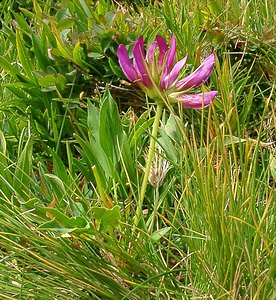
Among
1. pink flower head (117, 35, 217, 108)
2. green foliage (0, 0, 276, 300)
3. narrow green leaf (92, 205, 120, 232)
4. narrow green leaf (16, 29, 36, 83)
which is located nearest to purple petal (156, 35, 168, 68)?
pink flower head (117, 35, 217, 108)

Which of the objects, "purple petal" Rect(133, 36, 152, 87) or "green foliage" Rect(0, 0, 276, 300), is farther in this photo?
"purple petal" Rect(133, 36, 152, 87)

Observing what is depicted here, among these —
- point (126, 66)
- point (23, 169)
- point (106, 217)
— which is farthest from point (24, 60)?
point (106, 217)

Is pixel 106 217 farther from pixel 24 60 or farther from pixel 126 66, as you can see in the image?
pixel 24 60

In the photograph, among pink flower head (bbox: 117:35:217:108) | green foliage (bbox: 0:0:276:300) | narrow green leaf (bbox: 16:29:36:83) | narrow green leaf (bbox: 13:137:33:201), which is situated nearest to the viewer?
green foliage (bbox: 0:0:276:300)

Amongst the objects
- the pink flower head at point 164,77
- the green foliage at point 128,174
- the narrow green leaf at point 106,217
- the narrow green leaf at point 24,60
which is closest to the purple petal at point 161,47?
the pink flower head at point 164,77

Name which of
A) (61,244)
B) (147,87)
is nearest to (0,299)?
(61,244)

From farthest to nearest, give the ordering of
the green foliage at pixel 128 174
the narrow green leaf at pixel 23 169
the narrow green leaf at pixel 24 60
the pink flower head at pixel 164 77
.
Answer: the narrow green leaf at pixel 24 60 → the narrow green leaf at pixel 23 169 → the pink flower head at pixel 164 77 → the green foliage at pixel 128 174

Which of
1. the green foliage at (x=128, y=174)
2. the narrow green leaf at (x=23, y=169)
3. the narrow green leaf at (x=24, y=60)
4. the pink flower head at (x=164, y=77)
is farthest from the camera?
the narrow green leaf at (x=24, y=60)

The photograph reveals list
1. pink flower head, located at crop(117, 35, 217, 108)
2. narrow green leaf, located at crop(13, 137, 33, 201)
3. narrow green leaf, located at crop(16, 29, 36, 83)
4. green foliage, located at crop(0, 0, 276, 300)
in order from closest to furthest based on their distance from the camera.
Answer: green foliage, located at crop(0, 0, 276, 300) < pink flower head, located at crop(117, 35, 217, 108) < narrow green leaf, located at crop(13, 137, 33, 201) < narrow green leaf, located at crop(16, 29, 36, 83)

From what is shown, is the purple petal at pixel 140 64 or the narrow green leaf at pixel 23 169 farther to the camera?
the narrow green leaf at pixel 23 169

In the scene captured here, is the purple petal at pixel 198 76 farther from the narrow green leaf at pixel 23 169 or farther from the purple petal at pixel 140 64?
the narrow green leaf at pixel 23 169

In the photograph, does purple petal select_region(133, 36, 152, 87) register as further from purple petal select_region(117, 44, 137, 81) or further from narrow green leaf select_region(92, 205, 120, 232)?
narrow green leaf select_region(92, 205, 120, 232)

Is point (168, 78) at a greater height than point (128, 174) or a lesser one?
greater
